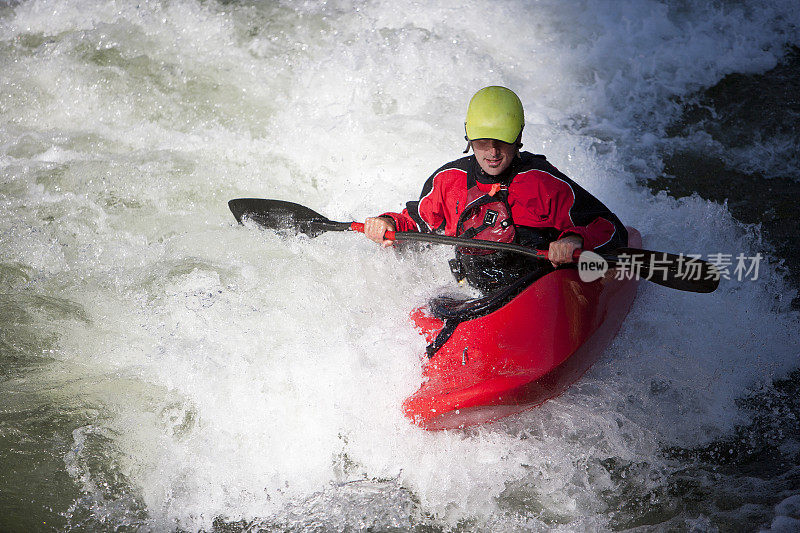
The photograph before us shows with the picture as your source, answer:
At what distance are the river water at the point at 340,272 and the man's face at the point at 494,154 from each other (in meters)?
0.80

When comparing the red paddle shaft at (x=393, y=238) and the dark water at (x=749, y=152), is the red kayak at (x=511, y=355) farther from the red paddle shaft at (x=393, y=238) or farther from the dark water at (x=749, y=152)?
the dark water at (x=749, y=152)

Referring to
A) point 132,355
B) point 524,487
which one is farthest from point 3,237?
point 524,487

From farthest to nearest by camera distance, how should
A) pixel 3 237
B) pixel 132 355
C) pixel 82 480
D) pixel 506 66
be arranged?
pixel 506 66 < pixel 3 237 < pixel 132 355 < pixel 82 480

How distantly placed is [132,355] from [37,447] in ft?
2.10

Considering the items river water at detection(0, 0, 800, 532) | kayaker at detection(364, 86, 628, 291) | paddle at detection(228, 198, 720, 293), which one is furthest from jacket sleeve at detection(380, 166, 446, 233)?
river water at detection(0, 0, 800, 532)

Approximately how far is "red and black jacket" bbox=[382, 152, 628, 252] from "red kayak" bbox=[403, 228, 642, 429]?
189mm

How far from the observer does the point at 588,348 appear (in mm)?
2984

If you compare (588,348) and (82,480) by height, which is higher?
(588,348)

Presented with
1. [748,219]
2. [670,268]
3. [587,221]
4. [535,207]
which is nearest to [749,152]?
[748,219]

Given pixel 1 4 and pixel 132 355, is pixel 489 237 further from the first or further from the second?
pixel 1 4

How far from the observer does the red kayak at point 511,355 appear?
9.04 ft

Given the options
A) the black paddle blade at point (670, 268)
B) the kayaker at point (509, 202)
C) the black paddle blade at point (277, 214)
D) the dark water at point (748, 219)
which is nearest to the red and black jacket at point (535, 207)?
the kayaker at point (509, 202)

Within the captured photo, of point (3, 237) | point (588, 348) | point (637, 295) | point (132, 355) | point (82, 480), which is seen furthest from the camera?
point (3, 237)

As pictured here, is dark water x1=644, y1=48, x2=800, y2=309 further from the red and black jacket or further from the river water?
the red and black jacket
